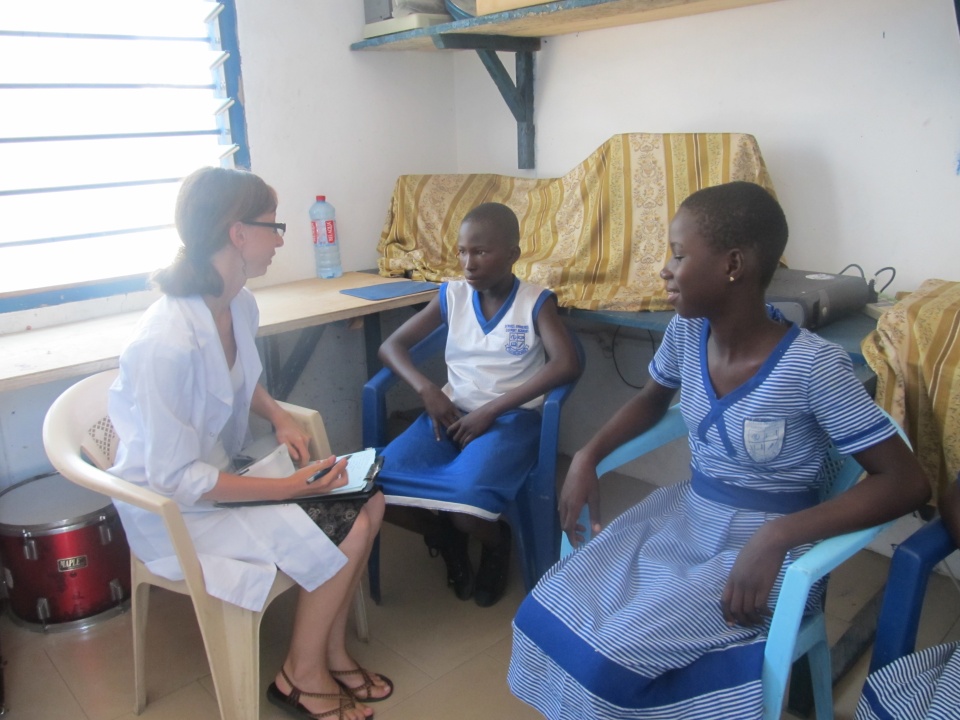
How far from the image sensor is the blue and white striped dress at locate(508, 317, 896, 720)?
1234mm

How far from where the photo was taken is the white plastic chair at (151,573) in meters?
1.53

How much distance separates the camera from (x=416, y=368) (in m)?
2.33

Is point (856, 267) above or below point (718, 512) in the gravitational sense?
above

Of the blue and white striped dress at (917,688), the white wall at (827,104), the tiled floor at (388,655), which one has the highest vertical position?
the white wall at (827,104)

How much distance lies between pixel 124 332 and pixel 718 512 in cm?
173

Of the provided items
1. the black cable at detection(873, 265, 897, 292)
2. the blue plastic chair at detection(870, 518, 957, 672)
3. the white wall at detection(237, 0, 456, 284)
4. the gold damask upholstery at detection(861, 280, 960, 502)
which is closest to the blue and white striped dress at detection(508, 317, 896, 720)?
the blue plastic chair at detection(870, 518, 957, 672)

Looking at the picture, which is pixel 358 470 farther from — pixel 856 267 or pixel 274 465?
pixel 856 267

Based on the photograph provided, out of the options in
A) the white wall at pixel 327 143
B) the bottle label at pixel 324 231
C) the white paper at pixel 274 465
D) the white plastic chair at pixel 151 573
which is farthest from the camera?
the bottle label at pixel 324 231

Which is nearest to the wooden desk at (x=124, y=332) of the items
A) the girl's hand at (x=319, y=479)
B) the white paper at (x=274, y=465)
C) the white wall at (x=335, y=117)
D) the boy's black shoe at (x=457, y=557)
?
the white wall at (x=335, y=117)

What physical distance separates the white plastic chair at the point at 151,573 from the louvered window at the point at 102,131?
29.7 inches

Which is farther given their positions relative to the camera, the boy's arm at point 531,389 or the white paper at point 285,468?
the boy's arm at point 531,389

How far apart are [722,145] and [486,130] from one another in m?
1.18

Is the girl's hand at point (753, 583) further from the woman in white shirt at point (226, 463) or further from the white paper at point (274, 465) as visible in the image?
the white paper at point (274, 465)

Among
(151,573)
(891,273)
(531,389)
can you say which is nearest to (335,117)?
(531,389)
